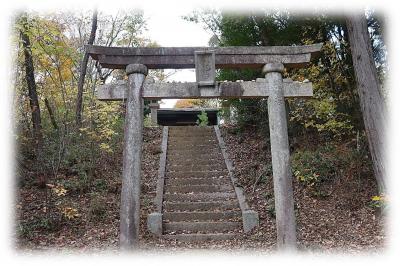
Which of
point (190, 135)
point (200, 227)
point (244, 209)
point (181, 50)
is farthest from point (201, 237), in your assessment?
point (190, 135)

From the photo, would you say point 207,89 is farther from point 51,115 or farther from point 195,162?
point 51,115

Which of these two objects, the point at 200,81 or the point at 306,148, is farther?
the point at 306,148

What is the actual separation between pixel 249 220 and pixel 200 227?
42.0 inches

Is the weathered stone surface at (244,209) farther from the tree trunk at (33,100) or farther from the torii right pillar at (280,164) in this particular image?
the tree trunk at (33,100)

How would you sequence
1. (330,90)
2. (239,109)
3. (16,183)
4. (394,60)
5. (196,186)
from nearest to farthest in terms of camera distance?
1. (16,183)
2. (394,60)
3. (196,186)
4. (330,90)
5. (239,109)

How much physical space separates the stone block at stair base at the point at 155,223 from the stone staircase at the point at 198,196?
0.07 feet

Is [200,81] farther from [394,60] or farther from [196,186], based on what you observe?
[394,60]

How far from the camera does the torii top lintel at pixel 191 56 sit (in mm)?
6195

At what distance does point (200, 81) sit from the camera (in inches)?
244

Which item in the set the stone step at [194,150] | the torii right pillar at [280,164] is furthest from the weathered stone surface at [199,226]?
the stone step at [194,150]

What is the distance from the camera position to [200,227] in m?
7.64

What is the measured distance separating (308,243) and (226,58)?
12.4ft

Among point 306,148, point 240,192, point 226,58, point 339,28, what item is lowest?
point 240,192

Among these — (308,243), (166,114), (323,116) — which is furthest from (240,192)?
(166,114)
